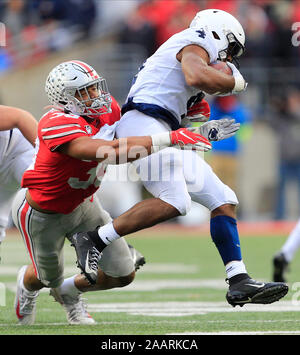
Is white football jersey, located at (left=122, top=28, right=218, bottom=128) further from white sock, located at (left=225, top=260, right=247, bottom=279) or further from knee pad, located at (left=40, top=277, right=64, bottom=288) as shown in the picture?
knee pad, located at (left=40, top=277, right=64, bottom=288)

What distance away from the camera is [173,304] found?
5957 millimetres

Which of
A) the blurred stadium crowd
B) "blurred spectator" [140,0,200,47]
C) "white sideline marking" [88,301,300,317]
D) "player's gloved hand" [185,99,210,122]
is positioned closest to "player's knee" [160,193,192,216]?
"player's gloved hand" [185,99,210,122]

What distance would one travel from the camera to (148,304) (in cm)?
595

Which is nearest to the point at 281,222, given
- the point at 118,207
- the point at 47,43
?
the point at 118,207

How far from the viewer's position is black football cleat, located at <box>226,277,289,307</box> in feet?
15.1

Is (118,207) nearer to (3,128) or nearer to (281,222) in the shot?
(281,222)

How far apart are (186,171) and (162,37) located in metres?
8.86

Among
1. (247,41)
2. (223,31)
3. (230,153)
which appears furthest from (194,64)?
(247,41)

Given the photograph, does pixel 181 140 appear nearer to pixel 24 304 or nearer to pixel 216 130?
pixel 216 130

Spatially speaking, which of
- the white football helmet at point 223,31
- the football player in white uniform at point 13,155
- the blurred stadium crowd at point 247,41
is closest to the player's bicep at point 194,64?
the white football helmet at point 223,31

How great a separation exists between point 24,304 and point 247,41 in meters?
8.96

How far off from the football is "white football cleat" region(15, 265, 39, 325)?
159 cm
